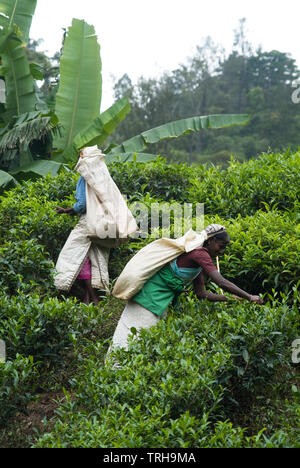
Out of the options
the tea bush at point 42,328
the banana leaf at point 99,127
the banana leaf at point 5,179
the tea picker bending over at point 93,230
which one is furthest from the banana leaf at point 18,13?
the tea bush at point 42,328

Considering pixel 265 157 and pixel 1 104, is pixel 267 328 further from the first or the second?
pixel 1 104

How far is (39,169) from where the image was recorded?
1001 centimetres

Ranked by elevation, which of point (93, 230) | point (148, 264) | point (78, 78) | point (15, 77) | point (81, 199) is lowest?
point (148, 264)

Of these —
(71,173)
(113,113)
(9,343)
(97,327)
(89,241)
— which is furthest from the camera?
(113,113)

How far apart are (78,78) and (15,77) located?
1180 millimetres

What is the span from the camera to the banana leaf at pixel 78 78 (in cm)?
1081

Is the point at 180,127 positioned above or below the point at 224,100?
below

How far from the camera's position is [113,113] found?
35.1 ft

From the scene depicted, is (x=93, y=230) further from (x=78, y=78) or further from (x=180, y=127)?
(x=78, y=78)

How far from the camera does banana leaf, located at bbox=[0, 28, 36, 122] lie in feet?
34.5

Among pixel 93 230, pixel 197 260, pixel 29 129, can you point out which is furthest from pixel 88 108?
pixel 197 260
